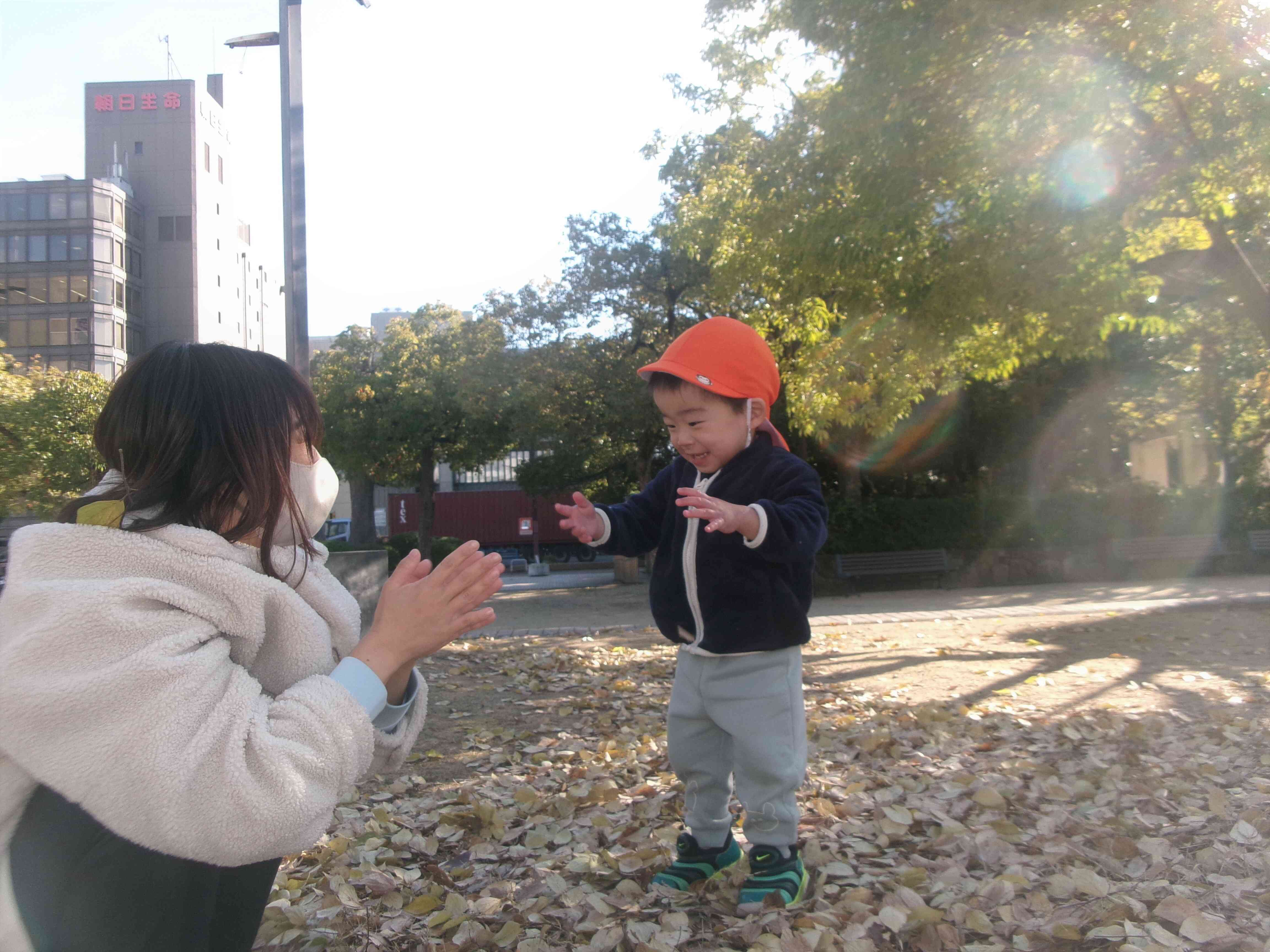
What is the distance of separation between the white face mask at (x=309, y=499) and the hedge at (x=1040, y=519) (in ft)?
40.4

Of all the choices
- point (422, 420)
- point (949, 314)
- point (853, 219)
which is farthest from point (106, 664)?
A: point (422, 420)

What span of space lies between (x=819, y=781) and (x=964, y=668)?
2.77 metres

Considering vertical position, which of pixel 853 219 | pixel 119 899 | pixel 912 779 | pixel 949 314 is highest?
pixel 853 219

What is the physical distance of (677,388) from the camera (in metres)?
2.52

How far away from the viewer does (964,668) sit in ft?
19.0

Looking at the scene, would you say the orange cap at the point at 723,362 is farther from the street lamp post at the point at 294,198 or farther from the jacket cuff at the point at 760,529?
the street lamp post at the point at 294,198

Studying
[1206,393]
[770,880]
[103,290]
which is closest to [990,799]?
[770,880]

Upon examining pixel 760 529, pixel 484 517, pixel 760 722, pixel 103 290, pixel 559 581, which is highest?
pixel 103 290

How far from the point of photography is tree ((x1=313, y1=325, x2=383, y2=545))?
22562mm

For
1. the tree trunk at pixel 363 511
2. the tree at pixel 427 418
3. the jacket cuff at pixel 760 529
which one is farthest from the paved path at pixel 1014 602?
the tree trunk at pixel 363 511

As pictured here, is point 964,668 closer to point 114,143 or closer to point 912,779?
point 912,779

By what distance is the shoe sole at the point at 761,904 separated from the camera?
2332 mm

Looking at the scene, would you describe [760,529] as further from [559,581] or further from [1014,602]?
[559,581]

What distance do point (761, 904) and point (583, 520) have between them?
113 cm
